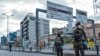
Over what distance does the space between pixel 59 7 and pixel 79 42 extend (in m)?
31.6

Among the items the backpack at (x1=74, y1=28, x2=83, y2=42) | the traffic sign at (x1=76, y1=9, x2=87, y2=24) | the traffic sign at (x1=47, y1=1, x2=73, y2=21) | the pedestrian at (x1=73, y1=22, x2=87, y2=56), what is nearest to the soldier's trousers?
the pedestrian at (x1=73, y1=22, x2=87, y2=56)

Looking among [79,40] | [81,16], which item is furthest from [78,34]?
[81,16]

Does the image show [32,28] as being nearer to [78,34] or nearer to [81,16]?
[81,16]

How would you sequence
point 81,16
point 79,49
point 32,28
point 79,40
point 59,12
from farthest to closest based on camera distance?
point 32,28 < point 81,16 < point 59,12 < point 79,40 < point 79,49

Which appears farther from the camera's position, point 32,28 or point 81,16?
point 32,28

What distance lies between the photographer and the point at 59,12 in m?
40.4

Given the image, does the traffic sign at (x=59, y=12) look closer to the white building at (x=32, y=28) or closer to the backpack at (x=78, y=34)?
the backpack at (x=78, y=34)

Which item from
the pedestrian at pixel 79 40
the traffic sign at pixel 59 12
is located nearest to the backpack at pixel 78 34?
the pedestrian at pixel 79 40

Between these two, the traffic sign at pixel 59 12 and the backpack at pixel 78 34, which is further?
the traffic sign at pixel 59 12

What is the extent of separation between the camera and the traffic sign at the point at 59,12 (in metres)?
38.2

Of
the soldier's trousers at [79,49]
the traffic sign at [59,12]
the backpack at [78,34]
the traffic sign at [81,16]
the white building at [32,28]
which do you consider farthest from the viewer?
the white building at [32,28]

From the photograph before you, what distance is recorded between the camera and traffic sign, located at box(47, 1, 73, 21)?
125 feet

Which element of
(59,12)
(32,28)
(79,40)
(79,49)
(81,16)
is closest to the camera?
(79,49)

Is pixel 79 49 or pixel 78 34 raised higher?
pixel 78 34
